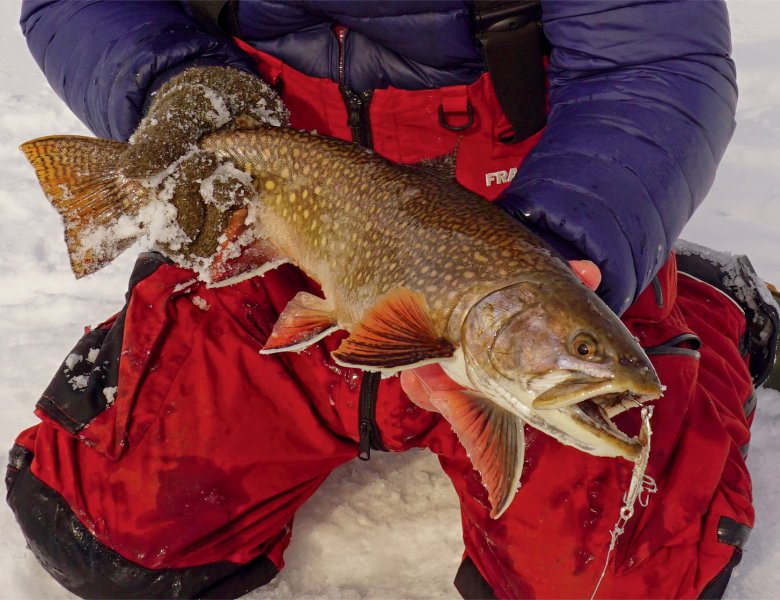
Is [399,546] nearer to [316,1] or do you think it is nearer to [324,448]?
[324,448]

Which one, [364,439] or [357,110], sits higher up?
[357,110]

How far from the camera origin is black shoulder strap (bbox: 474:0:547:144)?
238cm

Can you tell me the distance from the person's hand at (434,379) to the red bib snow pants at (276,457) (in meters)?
0.39

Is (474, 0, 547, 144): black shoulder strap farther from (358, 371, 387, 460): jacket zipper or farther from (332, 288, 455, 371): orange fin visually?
(332, 288, 455, 371): orange fin

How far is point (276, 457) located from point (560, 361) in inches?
48.2

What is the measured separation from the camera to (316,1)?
2500mm

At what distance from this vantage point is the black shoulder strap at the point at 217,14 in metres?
2.73

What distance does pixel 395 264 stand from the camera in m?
1.73

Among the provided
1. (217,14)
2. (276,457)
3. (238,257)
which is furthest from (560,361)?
(217,14)

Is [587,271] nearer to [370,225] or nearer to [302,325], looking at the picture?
[370,225]

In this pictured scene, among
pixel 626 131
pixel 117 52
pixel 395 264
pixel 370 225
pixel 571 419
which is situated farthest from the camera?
pixel 117 52

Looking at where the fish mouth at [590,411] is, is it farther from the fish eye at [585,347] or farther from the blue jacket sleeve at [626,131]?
the blue jacket sleeve at [626,131]

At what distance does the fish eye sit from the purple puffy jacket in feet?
1.95

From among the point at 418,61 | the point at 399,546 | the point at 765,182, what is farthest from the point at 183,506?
the point at 765,182
